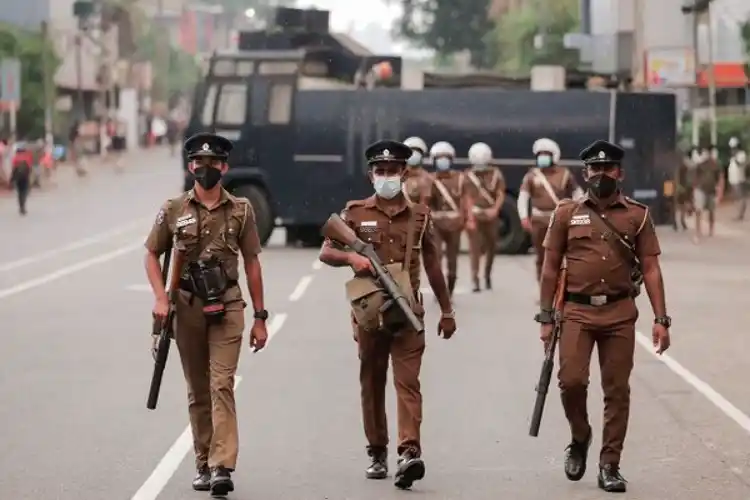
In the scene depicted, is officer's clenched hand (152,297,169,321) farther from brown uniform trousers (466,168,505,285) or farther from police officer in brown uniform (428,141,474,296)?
brown uniform trousers (466,168,505,285)

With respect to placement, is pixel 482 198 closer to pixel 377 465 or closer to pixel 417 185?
pixel 417 185

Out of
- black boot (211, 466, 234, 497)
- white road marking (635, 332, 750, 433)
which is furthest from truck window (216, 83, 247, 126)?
black boot (211, 466, 234, 497)

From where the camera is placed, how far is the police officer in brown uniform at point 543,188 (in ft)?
64.5

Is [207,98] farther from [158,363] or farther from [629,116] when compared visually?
[158,363]

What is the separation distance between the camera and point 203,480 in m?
9.20

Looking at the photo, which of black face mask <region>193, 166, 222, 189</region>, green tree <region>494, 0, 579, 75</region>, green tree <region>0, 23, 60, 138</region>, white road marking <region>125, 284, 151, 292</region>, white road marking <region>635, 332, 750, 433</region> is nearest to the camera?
black face mask <region>193, 166, 222, 189</region>

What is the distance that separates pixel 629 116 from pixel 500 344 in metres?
15.7

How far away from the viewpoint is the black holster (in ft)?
29.3

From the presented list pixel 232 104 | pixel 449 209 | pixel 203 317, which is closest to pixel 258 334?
pixel 203 317

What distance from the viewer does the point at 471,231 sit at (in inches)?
897

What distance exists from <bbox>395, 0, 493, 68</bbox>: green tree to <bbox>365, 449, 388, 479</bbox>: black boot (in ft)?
245

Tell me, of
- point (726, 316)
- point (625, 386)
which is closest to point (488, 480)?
point (625, 386)

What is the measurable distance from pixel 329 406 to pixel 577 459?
10.9ft

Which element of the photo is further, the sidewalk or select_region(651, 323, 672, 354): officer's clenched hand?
the sidewalk
